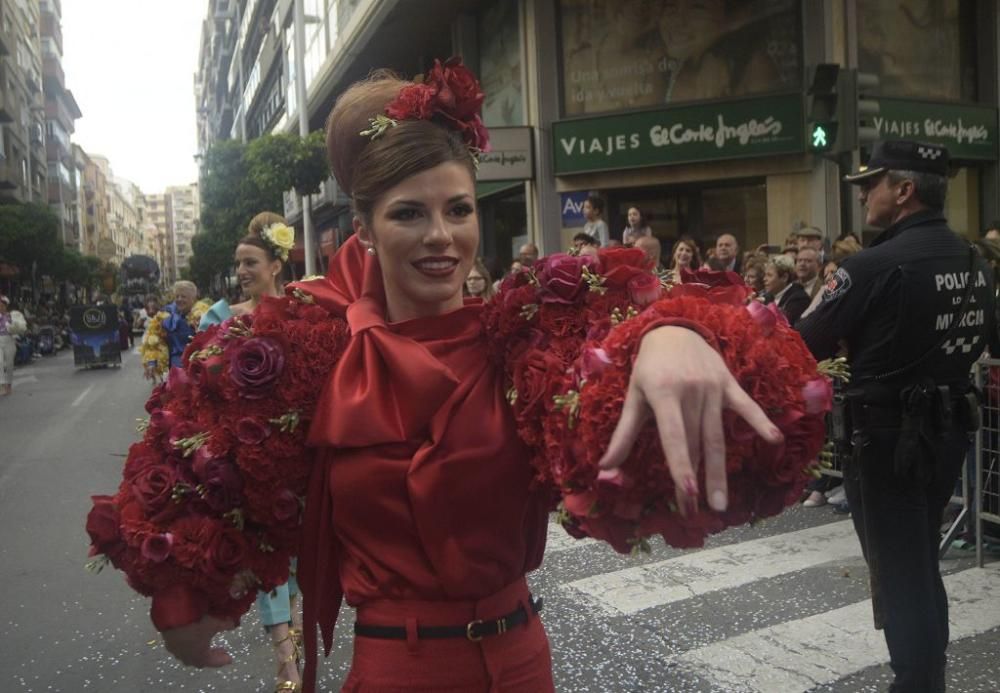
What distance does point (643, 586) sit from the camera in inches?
205

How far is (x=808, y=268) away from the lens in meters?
7.54

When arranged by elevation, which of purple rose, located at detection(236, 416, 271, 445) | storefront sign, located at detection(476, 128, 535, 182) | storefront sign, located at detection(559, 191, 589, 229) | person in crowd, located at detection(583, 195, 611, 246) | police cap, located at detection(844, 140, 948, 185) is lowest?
purple rose, located at detection(236, 416, 271, 445)

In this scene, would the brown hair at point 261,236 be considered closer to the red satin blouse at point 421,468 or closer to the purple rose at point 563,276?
the red satin blouse at point 421,468

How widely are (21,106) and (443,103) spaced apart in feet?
201

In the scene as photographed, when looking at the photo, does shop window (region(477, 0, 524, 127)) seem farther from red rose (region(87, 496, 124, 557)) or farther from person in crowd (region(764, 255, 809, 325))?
red rose (region(87, 496, 124, 557))

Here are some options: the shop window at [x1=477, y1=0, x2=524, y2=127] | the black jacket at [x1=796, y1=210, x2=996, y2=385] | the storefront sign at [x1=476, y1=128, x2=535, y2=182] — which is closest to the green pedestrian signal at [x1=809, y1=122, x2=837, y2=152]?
the black jacket at [x1=796, y1=210, x2=996, y2=385]

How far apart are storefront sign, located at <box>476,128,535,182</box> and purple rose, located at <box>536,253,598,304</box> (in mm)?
14702

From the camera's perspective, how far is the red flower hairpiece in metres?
1.88

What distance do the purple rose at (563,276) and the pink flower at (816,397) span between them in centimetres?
46

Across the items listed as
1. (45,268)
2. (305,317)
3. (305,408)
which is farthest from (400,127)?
(45,268)

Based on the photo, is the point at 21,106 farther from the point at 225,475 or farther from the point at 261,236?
the point at 225,475

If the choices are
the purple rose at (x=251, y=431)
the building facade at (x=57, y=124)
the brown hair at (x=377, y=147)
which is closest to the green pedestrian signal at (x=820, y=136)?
the brown hair at (x=377, y=147)

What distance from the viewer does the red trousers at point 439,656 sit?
1.82 meters

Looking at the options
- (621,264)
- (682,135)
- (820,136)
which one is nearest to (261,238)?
(621,264)
